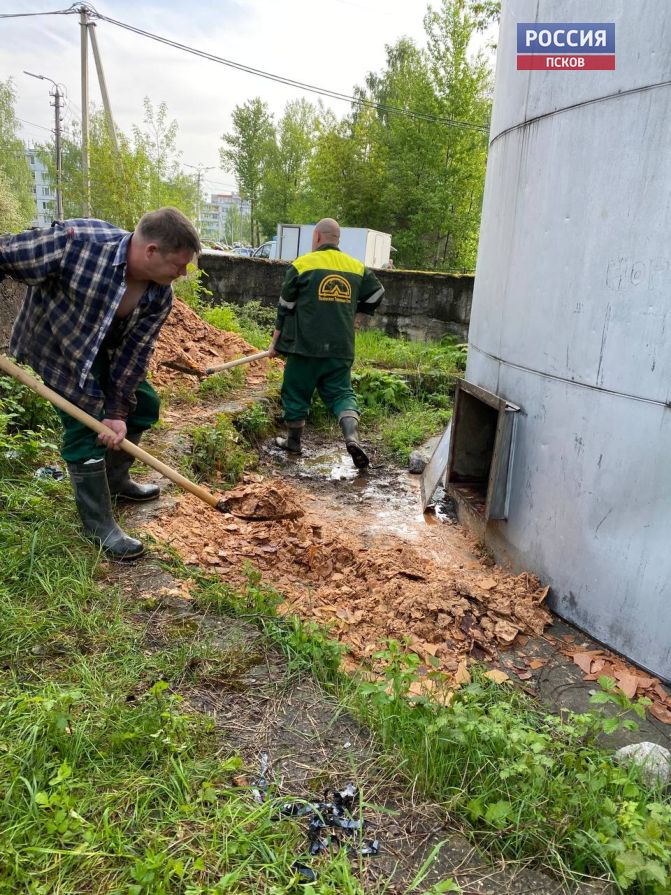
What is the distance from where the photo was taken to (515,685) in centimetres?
273

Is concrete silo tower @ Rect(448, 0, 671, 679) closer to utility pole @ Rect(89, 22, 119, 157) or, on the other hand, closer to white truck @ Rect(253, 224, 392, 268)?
utility pole @ Rect(89, 22, 119, 157)

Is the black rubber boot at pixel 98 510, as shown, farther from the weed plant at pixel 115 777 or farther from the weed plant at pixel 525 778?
the weed plant at pixel 525 778

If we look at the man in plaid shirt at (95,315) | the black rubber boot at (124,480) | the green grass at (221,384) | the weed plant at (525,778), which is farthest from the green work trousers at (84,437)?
the green grass at (221,384)

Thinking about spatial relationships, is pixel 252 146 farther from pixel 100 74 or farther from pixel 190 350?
pixel 190 350

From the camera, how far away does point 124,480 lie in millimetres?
3672

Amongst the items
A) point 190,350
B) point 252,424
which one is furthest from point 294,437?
point 190,350

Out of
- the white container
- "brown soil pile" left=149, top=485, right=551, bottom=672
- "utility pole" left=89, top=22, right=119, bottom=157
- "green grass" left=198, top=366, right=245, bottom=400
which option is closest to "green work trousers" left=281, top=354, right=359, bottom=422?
"green grass" left=198, top=366, right=245, bottom=400

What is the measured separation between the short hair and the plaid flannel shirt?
0.47 feet

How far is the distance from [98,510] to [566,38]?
10.7 feet

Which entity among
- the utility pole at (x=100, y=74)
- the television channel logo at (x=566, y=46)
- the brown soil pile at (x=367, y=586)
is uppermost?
the utility pole at (x=100, y=74)

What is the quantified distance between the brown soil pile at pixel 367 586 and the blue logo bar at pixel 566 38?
2.65 m

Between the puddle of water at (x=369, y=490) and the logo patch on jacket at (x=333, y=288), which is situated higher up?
the logo patch on jacket at (x=333, y=288)

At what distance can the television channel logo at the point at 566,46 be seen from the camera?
Result: 9.03 feet

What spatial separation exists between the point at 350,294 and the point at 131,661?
13.5ft
